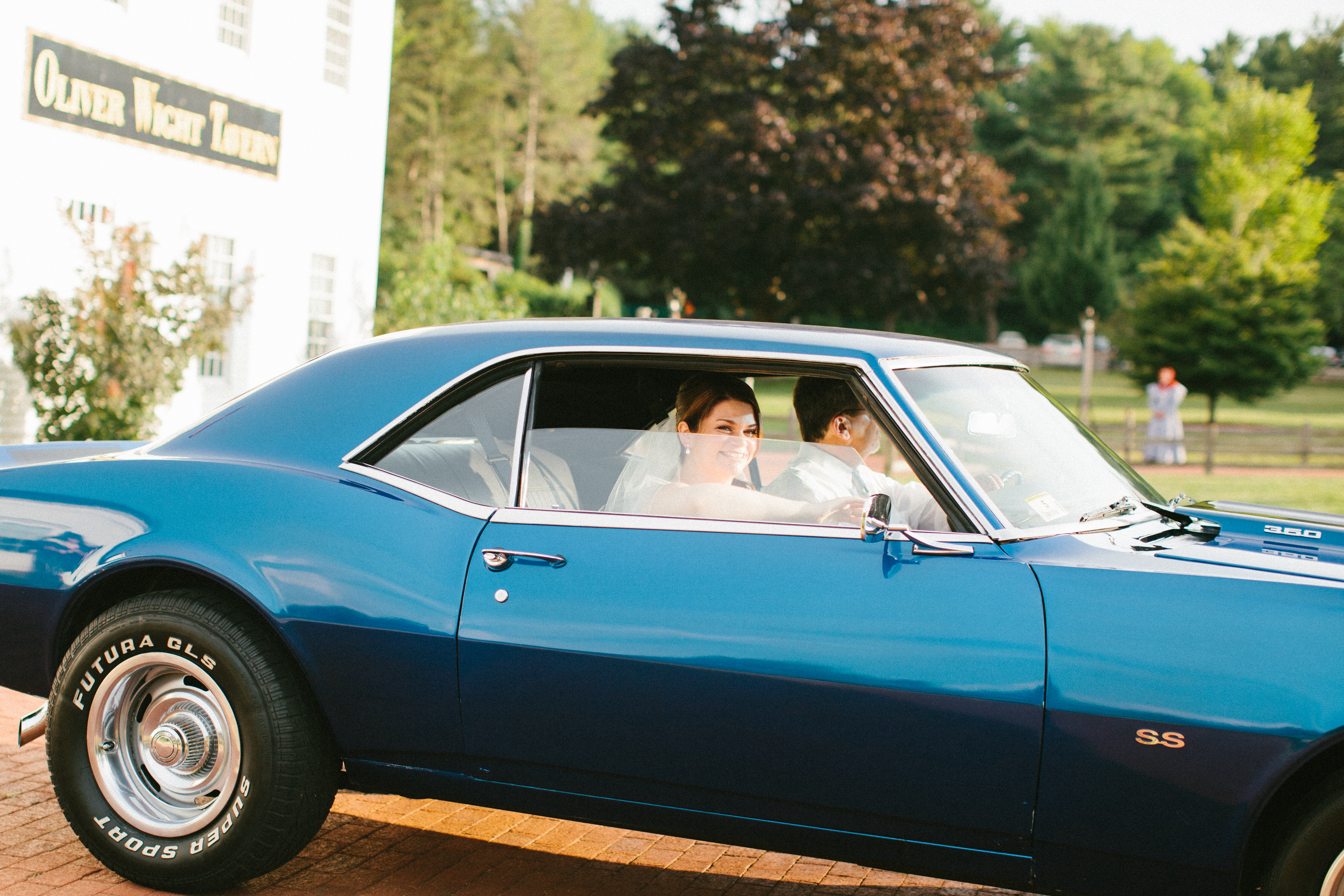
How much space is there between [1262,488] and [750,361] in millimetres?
18431

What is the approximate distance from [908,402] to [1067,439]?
2.12 ft

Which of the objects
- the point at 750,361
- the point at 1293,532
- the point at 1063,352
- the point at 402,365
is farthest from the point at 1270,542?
the point at 1063,352

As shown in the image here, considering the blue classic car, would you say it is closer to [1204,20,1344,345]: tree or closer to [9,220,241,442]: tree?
[9,220,241,442]: tree

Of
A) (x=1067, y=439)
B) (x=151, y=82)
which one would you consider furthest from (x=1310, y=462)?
(x=1067, y=439)

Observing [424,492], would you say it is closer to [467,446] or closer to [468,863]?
[467,446]

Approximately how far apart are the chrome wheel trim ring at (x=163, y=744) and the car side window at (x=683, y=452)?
1113 millimetres

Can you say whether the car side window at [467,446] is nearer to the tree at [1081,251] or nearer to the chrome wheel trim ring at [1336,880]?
the chrome wheel trim ring at [1336,880]

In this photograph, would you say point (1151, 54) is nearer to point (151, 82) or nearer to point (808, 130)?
point (808, 130)

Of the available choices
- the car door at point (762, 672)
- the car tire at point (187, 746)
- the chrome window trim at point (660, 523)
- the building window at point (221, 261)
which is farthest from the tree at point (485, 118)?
the car door at point (762, 672)

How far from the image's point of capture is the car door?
2.81 m

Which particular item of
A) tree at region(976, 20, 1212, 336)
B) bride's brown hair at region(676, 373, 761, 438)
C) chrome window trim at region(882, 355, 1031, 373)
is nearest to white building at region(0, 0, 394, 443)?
bride's brown hair at region(676, 373, 761, 438)

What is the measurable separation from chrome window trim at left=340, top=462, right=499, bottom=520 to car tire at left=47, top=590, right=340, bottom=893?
1.70 ft

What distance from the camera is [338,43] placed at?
1667 cm

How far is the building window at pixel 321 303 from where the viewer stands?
1656 centimetres
